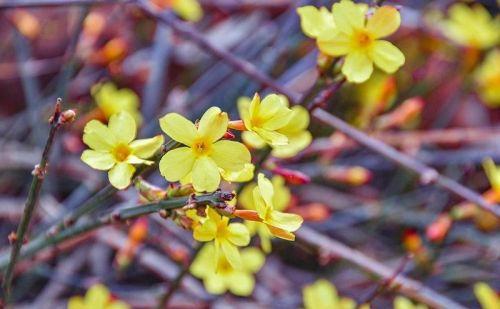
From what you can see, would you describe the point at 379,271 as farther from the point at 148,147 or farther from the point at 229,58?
the point at 148,147

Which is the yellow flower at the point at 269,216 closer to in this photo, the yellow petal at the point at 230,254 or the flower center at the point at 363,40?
the yellow petal at the point at 230,254

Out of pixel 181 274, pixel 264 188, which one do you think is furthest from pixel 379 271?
pixel 264 188

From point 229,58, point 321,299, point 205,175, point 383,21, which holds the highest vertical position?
point 383,21

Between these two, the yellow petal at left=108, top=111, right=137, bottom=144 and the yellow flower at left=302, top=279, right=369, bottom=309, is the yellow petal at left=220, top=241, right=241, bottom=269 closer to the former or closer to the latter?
the yellow petal at left=108, top=111, right=137, bottom=144

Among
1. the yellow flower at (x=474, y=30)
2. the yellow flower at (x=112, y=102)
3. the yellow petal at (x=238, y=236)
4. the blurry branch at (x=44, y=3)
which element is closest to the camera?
the yellow petal at (x=238, y=236)

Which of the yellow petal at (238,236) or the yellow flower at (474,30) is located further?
the yellow flower at (474,30)

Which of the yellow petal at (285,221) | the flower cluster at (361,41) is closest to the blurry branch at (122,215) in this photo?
the yellow petal at (285,221)
